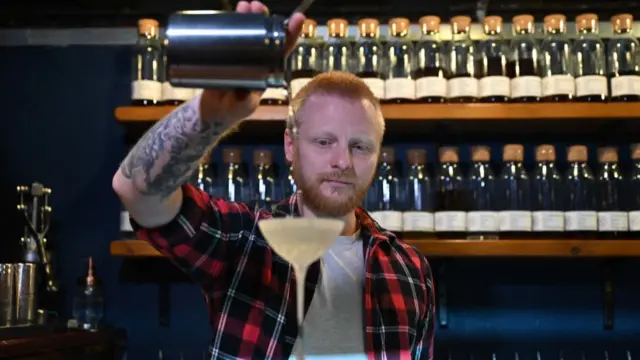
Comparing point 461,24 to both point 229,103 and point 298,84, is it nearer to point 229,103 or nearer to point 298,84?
point 298,84

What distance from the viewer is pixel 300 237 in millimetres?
907

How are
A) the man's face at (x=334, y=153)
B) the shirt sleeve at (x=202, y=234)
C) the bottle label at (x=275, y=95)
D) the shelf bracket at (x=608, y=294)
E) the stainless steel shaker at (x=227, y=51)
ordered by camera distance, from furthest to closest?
the shelf bracket at (x=608, y=294)
the bottle label at (x=275, y=95)
the man's face at (x=334, y=153)
the shirt sleeve at (x=202, y=234)
the stainless steel shaker at (x=227, y=51)

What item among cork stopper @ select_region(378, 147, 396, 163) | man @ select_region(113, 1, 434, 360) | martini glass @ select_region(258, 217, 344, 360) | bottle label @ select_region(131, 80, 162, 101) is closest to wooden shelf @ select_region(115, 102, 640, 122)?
cork stopper @ select_region(378, 147, 396, 163)

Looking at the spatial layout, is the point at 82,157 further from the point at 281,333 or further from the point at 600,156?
the point at 600,156

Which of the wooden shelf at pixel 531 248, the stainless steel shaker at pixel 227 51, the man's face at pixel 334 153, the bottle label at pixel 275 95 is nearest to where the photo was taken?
the stainless steel shaker at pixel 227 51

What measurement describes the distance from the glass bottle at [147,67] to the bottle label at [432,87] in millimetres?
743

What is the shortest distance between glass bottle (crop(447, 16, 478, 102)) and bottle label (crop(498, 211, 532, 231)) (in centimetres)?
34

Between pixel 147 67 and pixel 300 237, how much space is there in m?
1.27

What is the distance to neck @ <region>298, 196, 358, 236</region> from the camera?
1365 mm

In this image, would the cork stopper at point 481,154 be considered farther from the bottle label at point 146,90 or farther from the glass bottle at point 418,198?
the bottle label at point 146,90

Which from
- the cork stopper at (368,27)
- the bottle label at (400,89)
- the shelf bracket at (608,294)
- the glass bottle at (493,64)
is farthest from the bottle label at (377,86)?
the shelf bracket at (608,294)

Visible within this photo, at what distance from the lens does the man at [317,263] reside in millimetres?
1086

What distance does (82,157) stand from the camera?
2.23 meters

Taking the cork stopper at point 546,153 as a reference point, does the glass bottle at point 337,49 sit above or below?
above
